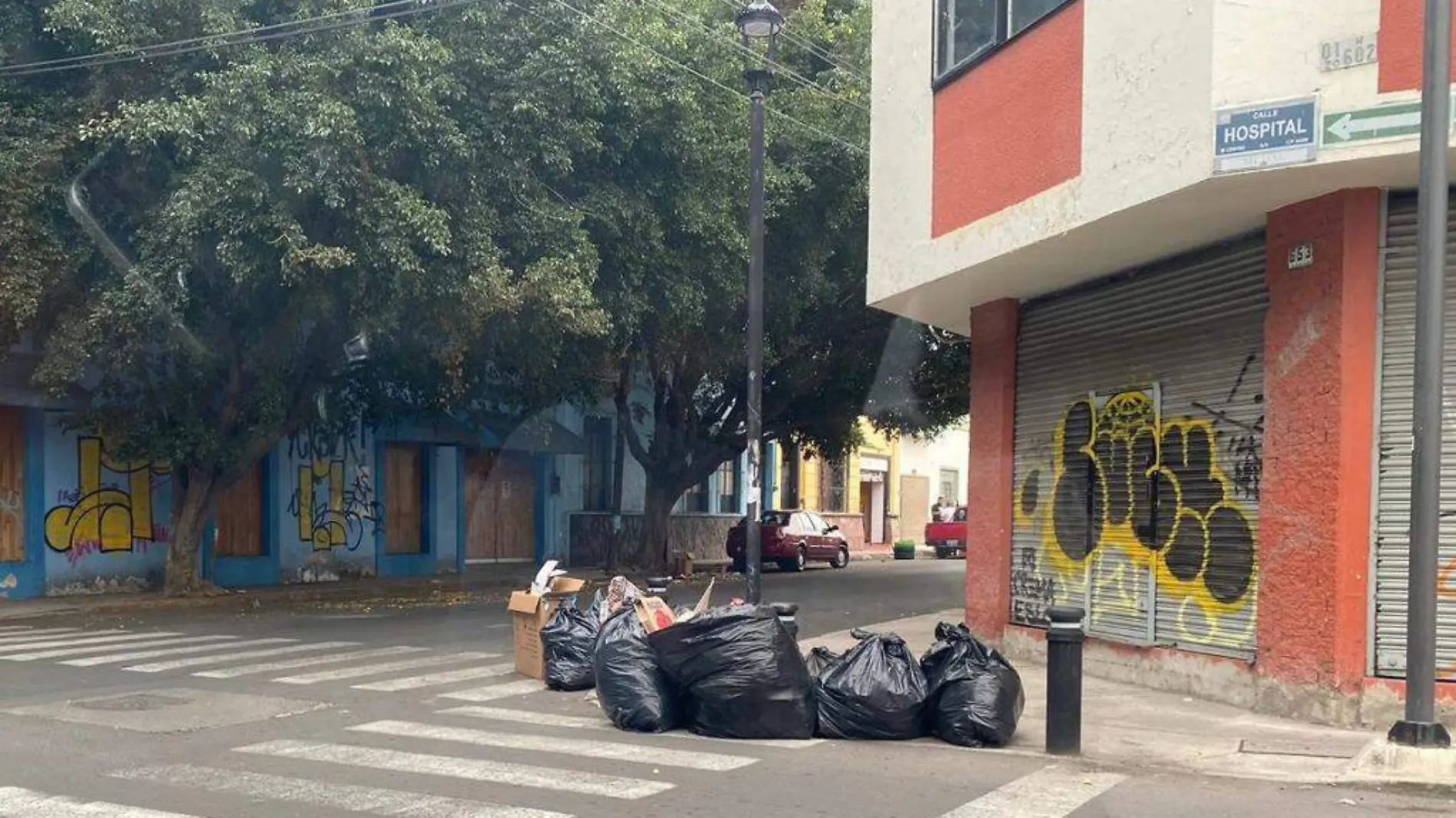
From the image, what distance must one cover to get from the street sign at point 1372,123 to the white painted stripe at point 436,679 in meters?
7.82

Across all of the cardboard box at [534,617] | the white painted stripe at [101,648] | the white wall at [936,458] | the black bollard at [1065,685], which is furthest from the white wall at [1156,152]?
the white wall at [936,458]

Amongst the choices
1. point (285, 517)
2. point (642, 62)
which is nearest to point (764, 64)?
point (642, 62)

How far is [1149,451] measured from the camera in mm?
11398

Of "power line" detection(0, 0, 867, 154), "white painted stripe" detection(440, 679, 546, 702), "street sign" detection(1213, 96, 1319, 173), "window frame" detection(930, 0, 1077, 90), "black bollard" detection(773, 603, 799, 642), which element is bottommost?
"white painted stripe" detection(440, 679, 546, 702)

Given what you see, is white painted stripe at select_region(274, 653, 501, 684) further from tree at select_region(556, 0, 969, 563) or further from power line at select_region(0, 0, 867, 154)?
power line at select_region(0, 0, 867, 154)

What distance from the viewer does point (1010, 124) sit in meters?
11.3

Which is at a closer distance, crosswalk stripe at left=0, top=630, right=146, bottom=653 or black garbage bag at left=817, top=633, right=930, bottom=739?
black garbage bag at left=817, top=633, right=930, bottom=739

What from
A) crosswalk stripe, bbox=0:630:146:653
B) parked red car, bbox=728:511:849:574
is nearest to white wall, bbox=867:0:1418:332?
crosswalk stripe, bbox=0:630:146:653

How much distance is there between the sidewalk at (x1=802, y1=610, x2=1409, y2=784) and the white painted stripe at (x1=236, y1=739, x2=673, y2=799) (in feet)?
8.54

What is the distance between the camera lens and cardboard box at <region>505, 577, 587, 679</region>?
11.5 metres

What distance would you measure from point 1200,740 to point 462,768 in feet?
15.5

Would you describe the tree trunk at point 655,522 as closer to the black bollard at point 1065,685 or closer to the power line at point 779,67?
the power line at point 779,67

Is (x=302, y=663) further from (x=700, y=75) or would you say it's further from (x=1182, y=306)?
(x=700, y=75)

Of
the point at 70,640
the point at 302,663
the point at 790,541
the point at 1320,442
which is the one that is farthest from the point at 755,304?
the point at 790,541
